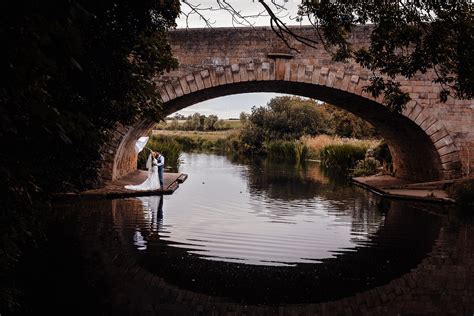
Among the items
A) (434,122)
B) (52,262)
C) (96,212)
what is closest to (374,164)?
(434,122)

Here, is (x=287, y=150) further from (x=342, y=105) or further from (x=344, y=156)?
(x=342, y=105)

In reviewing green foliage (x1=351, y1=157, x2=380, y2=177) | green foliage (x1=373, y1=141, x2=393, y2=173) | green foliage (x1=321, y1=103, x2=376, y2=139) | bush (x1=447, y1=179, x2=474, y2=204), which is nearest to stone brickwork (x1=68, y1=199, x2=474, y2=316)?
bush (x1=447, y1=179, x2=474, y2=204)

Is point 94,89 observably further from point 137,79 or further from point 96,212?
point 96,212

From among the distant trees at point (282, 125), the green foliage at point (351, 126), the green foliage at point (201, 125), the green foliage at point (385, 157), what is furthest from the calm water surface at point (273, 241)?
the green foliage at point (201, 125)

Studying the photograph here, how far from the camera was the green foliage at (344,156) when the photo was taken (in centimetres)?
2336

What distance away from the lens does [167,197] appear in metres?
12.3

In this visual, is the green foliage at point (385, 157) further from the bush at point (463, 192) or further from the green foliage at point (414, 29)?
the green foliage at point (414, 29)

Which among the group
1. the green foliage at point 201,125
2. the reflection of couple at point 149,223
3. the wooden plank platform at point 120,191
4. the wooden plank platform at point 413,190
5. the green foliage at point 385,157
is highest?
the green foliage at point 201,125

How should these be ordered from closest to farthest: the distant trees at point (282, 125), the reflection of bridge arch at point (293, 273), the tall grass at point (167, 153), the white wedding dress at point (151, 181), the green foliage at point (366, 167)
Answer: the reflection of bridge arch at point (293, 273)
the white wedding dress at point (151, 181)
the tall grass at point (167, 153)
the green foliage at point (366, 167)
the distant trees at point (282, 125)

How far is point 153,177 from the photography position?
1337 cm

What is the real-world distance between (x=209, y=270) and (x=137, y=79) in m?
2.26

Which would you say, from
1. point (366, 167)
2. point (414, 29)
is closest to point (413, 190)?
point (366, 167)

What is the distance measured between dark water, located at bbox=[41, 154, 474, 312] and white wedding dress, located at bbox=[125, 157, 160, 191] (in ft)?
2.32

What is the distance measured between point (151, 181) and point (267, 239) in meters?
6.40
